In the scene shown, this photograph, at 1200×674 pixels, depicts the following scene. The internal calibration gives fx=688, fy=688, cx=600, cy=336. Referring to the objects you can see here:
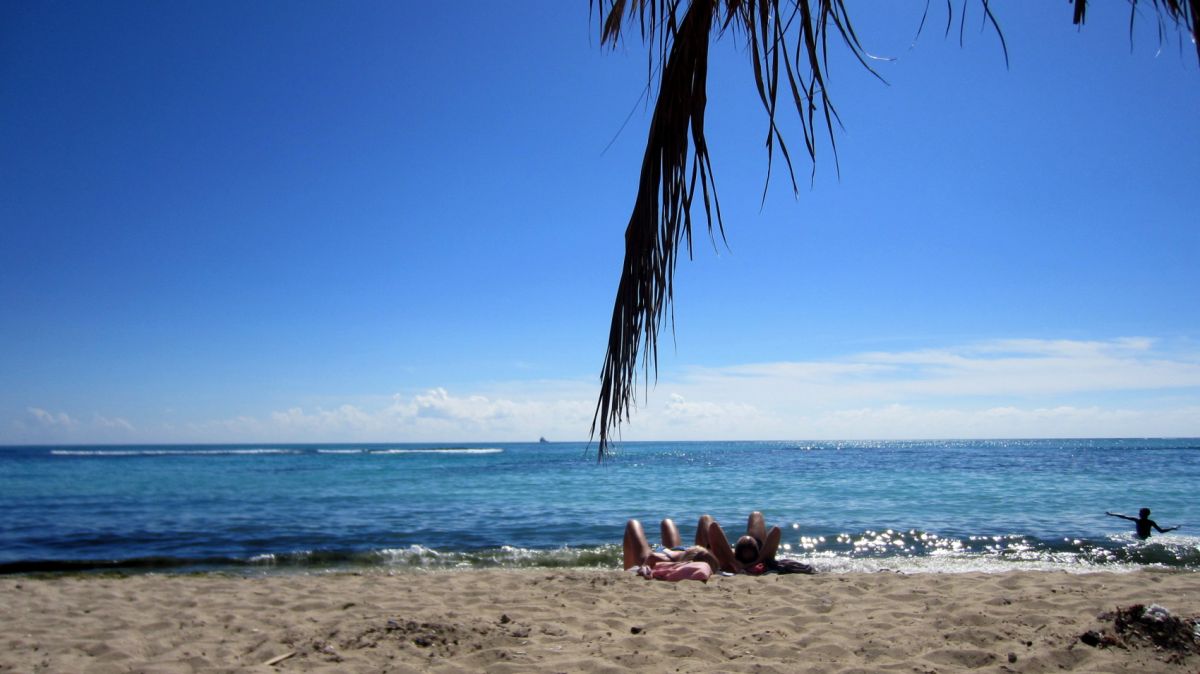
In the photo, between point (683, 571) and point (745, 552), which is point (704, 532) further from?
point (683, 571)

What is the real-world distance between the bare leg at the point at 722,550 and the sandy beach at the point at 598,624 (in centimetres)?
76

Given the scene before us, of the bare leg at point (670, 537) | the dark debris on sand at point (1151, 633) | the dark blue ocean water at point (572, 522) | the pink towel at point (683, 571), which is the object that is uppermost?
the dark debris on sand at point (1151, 633)

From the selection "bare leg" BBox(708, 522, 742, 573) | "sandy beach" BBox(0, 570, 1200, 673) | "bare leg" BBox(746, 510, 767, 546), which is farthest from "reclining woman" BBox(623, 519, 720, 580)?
"bare leg" BBox(746, 510, 767, 546)

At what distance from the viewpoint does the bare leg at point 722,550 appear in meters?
7.77

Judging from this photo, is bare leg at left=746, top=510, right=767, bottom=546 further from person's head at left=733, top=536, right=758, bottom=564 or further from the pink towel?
the pink towel

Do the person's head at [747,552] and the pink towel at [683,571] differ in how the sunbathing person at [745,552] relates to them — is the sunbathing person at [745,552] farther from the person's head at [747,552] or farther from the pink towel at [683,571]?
the pink towel at [683,571]

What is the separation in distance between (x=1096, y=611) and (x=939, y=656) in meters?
1.90

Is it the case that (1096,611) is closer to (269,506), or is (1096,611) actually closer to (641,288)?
(641,288)

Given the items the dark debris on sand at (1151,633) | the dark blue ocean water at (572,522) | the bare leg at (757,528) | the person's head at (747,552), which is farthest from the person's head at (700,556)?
the dark debris on sand at (1151,633)

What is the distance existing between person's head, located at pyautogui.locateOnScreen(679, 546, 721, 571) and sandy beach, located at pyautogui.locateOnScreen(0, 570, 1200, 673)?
2.09 feet

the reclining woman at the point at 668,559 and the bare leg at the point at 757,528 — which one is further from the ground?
the bare leg at the point at 757,528

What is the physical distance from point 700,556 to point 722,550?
459 millimetres

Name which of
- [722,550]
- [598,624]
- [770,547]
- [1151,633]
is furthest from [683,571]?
[1151,633]

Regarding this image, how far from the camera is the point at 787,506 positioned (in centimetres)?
1509
